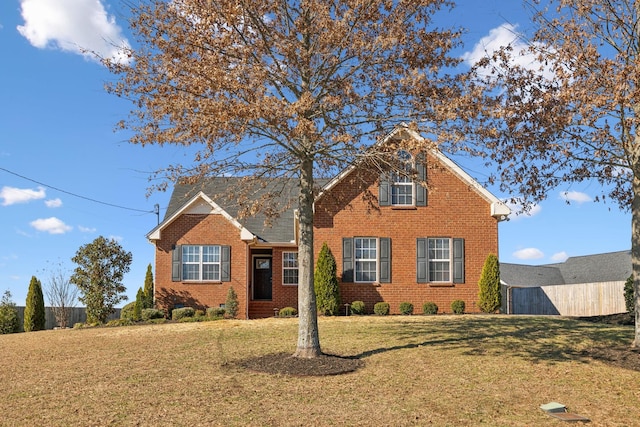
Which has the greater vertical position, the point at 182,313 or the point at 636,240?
the point at 636,240

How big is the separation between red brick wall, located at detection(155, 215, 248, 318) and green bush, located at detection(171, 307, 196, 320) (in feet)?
2.77

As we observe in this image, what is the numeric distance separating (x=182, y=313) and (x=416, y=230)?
903 centimetres

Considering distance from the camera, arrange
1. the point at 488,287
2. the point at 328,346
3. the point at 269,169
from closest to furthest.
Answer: the point at 269,169
the point at 328,346
the point at 488,287

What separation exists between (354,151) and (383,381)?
4.31 metres

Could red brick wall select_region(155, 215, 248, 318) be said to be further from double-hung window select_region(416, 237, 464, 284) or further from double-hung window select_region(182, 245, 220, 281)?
double-hung window select_region(416, 237, 464, 284)

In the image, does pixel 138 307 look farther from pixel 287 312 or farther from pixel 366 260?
pixel 366 260

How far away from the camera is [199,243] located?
77.6ft

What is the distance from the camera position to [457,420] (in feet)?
27.6

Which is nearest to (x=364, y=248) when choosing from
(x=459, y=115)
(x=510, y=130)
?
(x=510, y=130)

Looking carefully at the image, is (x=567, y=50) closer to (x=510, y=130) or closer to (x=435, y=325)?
(x=510, y=130)

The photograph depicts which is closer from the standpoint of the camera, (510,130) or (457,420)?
(457,420)

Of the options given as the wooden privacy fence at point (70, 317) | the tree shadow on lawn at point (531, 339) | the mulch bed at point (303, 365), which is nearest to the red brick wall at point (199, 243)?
the wooden privacy fence at point (70, 317)

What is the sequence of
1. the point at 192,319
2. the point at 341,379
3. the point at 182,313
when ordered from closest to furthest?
the point at 341,379, the point at 192,319, the point at 182,313

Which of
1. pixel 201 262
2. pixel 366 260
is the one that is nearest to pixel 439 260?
pixel 366 260
